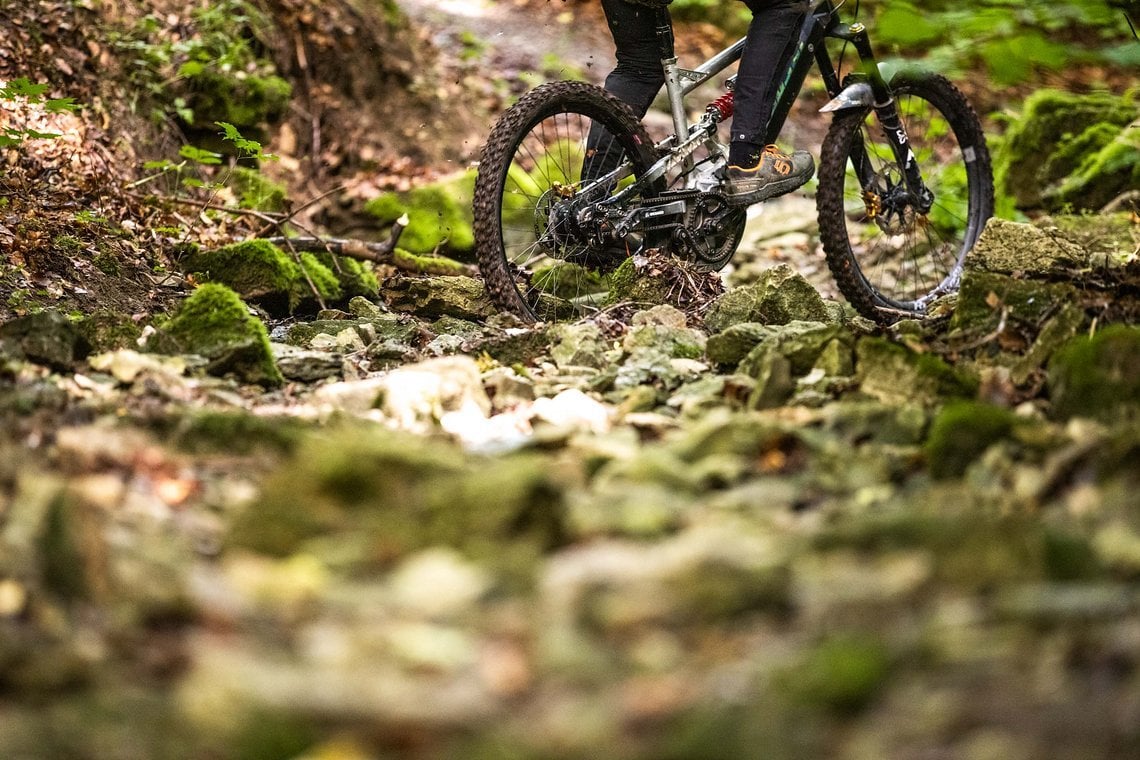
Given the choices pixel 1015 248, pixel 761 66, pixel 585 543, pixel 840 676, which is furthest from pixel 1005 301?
pixel 840 676

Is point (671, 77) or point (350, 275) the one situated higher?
point (671, 77)

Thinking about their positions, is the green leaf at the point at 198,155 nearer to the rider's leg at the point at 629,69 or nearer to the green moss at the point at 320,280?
the green moss at the point at 320,280

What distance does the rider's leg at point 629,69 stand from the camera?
4.47 m

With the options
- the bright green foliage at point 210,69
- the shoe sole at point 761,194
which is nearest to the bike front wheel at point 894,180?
the shoe sole at point 761,194

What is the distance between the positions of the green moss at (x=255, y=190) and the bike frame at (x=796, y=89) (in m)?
2.33

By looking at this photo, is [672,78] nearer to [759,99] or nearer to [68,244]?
[759,99]

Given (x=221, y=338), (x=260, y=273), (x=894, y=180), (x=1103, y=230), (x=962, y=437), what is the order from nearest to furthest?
1. (x=962, y=437)
2. (x=221, y=338)
3. (x=260, y=273)
4. (x=894, y=180)
5. (x=1103, y=230)

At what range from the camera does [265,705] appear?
4.70 feet

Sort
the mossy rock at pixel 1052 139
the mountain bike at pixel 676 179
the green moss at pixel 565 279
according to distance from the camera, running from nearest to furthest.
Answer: the mountain bike at pixel 676 179, the green moss at pixel 565 279, the mossy rock at pixel 1052 139

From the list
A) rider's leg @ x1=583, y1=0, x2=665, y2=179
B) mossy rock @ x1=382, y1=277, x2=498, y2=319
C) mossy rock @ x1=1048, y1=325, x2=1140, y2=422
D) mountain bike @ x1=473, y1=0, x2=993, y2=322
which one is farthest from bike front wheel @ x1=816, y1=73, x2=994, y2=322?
mossy rock @ x1=1048, y1=325, x2=1140, y2=422

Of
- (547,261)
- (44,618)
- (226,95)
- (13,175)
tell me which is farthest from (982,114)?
(44,618)

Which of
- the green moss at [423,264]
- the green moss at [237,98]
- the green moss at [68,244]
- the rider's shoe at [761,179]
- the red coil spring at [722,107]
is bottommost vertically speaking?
the green moss at [423,264]

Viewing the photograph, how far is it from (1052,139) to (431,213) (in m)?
4.10

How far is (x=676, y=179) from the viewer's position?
4.55m
